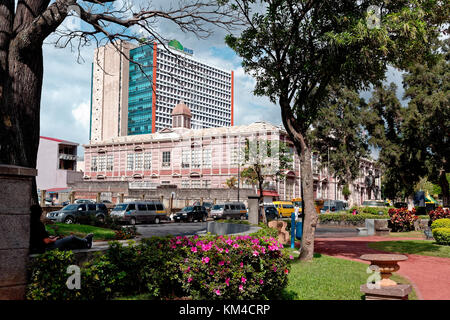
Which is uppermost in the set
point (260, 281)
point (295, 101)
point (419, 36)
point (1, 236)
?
point (419, 36)

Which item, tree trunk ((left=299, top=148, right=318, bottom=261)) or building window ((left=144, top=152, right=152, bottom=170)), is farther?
building window ((left=144, top=152, right=152, bottom=170))

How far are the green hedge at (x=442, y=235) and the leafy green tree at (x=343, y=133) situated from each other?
27737mm

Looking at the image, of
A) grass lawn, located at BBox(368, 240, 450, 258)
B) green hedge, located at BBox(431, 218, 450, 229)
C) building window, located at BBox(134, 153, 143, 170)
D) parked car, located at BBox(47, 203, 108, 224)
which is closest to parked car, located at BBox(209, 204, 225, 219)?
parked car, located at BBox(47, 203, 108, 224)

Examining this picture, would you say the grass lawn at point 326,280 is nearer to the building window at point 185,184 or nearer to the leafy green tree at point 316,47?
the leafy green tree at point 316,47

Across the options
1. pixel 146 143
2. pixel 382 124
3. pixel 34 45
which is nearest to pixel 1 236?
pixel 34 45

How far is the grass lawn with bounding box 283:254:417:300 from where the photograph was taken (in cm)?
815

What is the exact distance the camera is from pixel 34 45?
9367mm

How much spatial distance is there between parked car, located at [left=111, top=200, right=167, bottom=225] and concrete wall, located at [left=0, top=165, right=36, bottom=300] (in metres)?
23.9

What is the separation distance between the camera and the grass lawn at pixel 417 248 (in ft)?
49.2

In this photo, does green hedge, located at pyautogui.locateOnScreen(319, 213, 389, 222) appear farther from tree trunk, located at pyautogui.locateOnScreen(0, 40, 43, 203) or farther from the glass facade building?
the glass facade building

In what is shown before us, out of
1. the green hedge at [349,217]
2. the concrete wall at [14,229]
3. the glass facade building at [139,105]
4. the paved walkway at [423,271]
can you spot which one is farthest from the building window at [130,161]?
the concrete wall at [14,229]
